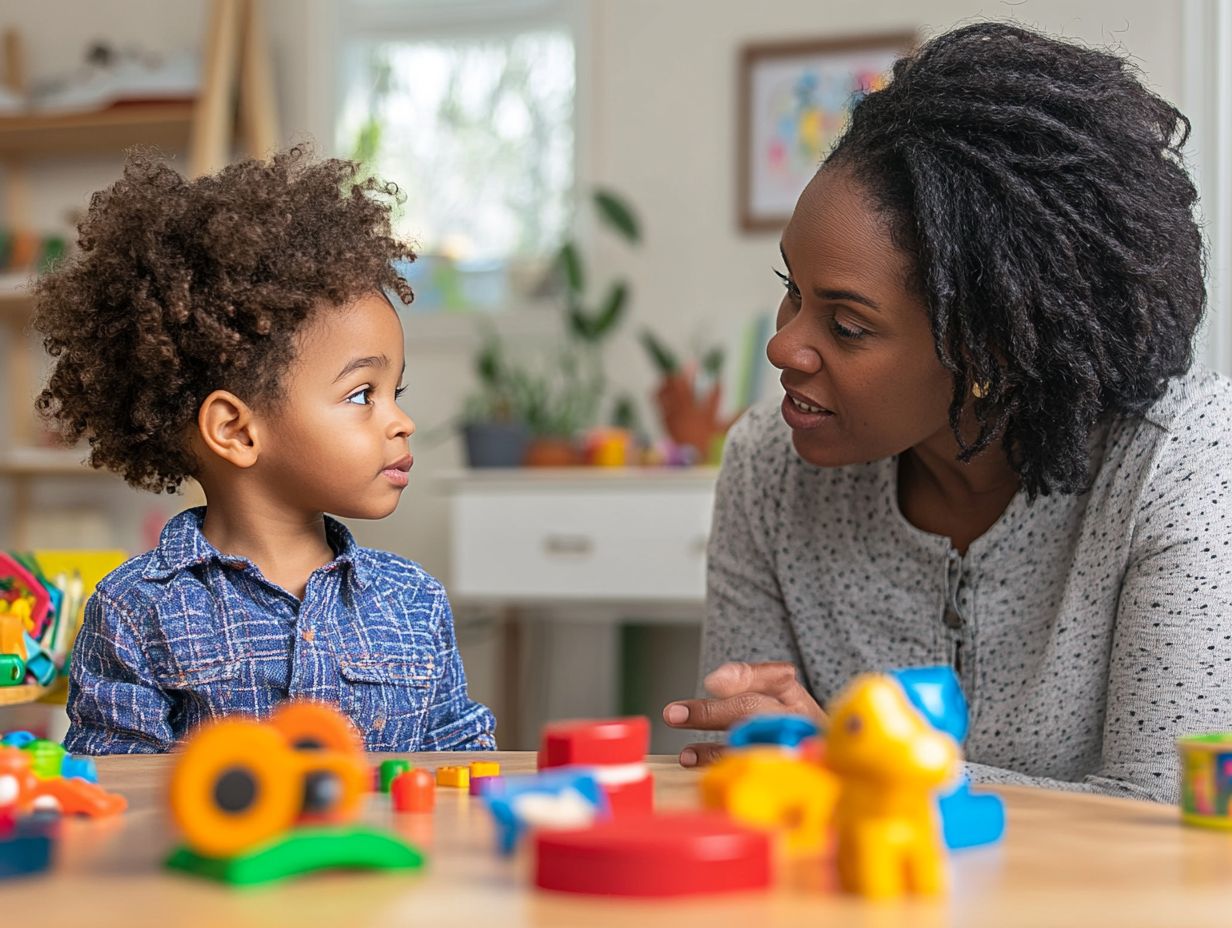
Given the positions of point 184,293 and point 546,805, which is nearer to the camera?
point 546,805

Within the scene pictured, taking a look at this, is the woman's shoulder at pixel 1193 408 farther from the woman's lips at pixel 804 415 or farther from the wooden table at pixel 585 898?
the wooden table at pixel 585 898

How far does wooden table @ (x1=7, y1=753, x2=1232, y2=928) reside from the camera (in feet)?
1.68

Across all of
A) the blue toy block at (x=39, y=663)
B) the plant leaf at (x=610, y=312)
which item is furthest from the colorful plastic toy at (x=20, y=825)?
the plant leaf at (x=610, y=312)

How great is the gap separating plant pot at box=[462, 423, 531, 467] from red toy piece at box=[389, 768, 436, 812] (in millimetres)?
2475

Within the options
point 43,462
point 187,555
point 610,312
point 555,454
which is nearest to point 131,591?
point 187,555

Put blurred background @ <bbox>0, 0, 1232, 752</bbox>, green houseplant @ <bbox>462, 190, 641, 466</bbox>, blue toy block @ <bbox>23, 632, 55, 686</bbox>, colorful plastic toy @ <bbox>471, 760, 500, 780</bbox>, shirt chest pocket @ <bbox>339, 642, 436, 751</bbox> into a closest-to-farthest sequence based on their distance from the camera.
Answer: colorful plastic toy @ <bbox>471, 760, 500, 780</bbox> → shirt chest pocket @ <bbox>339, 642, 436, 751</bbox> → blue toy block @ <bbox>23, 632, 55, 686</bbox> → blurred background @ <bbox>0, 0, 1232, 752</bbox> → green houseplant @ <bbox>462, 190, 641, 466</bbox>

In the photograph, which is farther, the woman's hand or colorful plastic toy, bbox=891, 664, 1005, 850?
the woman's hand

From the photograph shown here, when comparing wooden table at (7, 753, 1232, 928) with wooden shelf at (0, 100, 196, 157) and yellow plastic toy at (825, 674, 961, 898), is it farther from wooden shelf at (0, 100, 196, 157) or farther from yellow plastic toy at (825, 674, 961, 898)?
wooden shelf at (0, 100, 196, 157)

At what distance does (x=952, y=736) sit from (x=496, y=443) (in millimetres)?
2637

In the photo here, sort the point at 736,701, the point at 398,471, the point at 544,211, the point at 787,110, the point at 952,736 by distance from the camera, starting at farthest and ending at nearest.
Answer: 1. the point at 544,211
2. the point at 787,110
3. the point at 398,471
4. the point at 736,701
5. the point at 952,736

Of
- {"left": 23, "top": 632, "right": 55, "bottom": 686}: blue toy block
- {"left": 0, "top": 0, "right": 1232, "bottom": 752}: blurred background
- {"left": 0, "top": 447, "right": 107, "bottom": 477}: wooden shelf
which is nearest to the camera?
{"left": 23, "top": 632, "right": 55, "bottom": 686}: blue toy block

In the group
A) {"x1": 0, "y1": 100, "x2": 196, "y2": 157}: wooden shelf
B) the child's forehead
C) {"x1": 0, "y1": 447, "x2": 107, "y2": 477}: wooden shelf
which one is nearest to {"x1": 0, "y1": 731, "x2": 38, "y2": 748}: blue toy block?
the child's forehead

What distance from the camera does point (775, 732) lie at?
26.3 inches

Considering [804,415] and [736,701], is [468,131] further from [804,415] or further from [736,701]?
[736,701]
